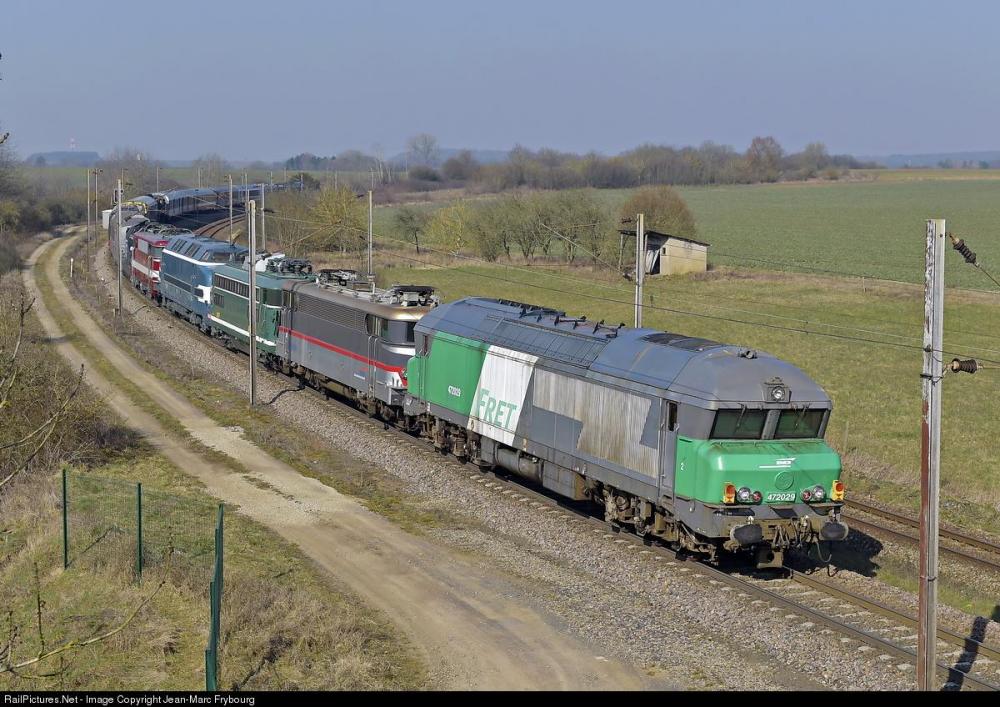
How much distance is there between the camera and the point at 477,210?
3681 inches

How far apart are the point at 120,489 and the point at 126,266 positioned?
5815 centimetres

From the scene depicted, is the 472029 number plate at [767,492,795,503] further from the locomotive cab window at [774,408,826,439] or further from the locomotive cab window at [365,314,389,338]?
the locomotive cab window at [365,314,389,338]

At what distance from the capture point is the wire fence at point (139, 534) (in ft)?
63.7

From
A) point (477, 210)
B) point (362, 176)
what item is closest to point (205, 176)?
point (362, 176)

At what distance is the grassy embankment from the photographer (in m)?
15.2

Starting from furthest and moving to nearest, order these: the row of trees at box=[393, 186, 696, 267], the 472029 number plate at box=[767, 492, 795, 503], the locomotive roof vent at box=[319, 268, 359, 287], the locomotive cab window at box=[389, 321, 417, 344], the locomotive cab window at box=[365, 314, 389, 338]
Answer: the row of trees at box=[393, 186, 696, 267] → the locomotive roof vent at box=[319, 268, 359, 287] → the locomotive cab window at box=[365, 314, 389, 338] → the locomotive cab window at box=[389, 321, 417, 344] → the 472029 number plate at box=[767, 492, 795, 503]

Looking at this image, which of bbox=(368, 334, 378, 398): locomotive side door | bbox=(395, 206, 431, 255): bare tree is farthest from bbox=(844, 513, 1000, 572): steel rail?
bbox=(395, 206, 431, 255): bare tree

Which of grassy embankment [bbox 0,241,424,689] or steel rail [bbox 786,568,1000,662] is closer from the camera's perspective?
grassy embankment [bbox 0,241,424,689]

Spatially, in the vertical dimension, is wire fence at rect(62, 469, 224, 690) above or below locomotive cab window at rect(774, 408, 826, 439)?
below

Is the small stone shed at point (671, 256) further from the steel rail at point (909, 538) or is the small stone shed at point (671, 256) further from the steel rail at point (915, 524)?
the steel rail at point (909, 538)

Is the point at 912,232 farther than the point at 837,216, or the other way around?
the point at 837,216

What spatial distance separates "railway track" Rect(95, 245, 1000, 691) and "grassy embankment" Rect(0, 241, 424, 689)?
6182mm
